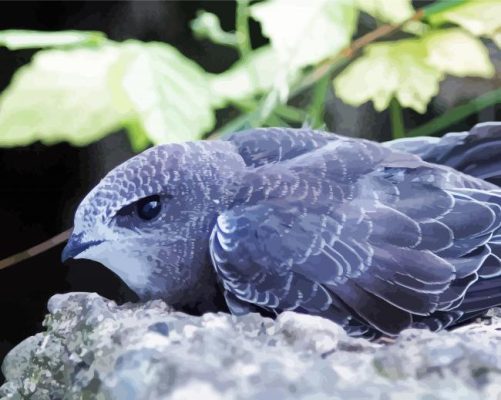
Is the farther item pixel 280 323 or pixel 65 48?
pixel 65 48

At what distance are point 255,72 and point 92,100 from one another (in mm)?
197

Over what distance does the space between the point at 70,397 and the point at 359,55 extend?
516 mm

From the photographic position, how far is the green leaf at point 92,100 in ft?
2.50

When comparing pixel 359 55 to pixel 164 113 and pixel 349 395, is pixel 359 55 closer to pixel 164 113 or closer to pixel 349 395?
pixel 164 113

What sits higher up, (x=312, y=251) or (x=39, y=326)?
(x=312, y=251)

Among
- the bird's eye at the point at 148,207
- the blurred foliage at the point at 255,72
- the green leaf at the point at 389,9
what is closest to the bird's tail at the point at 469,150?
the blurred foliage at the point at 255,72

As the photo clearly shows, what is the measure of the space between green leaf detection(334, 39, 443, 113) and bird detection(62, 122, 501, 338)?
0.15 metres

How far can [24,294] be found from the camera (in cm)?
74

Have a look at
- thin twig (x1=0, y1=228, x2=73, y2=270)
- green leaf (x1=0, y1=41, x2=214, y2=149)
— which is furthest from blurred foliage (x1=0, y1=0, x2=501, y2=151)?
thin twig (x1=0, y1=228, x2=73, y2=270)

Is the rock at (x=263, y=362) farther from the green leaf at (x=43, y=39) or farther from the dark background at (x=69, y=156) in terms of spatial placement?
the green leaf at (x=43, y=39)

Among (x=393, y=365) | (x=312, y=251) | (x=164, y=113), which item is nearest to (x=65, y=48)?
(x=164, y=113)

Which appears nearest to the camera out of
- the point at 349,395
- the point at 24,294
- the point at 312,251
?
the point at 349,395

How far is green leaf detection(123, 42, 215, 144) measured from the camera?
760 millimetres

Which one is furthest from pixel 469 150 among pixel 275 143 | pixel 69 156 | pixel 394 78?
pixel 69 156
